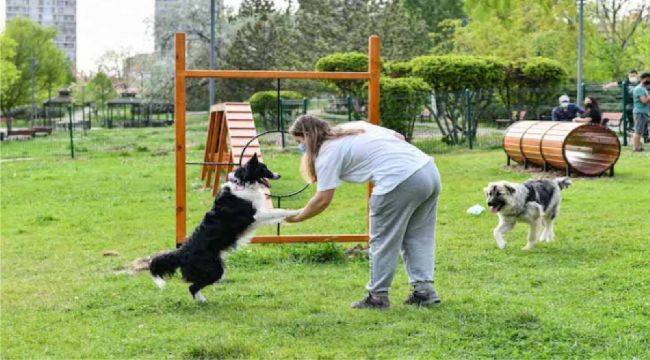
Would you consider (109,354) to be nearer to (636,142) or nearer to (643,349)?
(643,349)

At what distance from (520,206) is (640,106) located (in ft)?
31.7

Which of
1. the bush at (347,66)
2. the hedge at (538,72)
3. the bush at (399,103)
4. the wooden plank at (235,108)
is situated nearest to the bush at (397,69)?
the bush at (347,66)

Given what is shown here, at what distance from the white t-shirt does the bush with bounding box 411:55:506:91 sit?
16193mm

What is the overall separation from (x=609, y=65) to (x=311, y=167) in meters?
38.2

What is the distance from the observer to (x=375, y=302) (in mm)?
6809

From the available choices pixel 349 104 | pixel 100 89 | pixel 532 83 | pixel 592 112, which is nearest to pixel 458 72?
pixel 349 104

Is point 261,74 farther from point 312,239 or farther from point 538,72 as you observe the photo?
point 538,72

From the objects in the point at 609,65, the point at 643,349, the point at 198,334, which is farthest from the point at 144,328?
the point at 609,65

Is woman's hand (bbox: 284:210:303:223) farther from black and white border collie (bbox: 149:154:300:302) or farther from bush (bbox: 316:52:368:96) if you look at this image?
bush (bbox: 316:52:368:96)

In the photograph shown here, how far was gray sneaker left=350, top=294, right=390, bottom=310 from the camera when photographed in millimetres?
6801

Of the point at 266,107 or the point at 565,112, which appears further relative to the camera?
the point at 266,107

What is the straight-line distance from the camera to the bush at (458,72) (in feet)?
73.8

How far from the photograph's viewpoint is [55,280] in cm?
862

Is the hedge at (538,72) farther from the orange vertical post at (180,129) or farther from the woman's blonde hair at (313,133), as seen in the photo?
the woman's blonde hair at (313,133)
